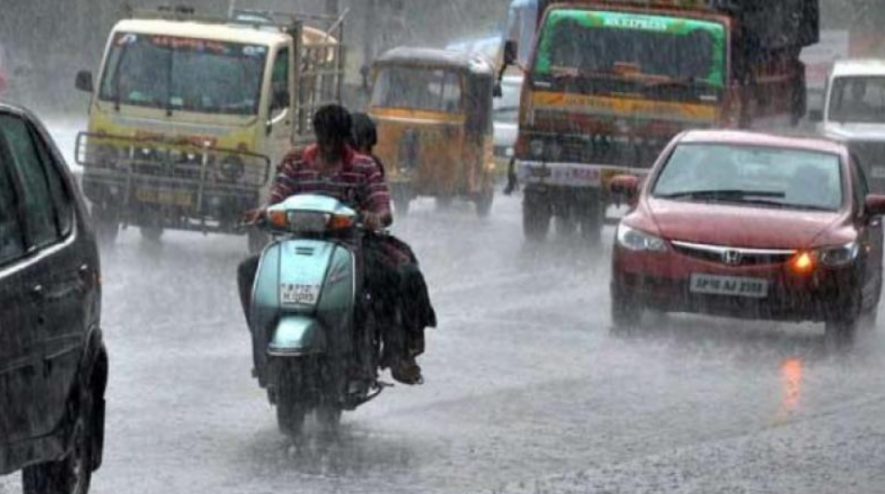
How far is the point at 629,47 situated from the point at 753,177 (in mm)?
8936

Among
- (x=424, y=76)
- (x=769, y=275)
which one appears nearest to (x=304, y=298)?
(x=769, y=275)

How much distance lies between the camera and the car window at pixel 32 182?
9000 millimetres

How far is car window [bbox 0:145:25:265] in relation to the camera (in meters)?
8.61

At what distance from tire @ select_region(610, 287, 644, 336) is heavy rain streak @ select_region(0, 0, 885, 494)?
0.02 metres

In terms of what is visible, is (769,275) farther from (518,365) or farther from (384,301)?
(384,301)

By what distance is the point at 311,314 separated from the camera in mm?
11789

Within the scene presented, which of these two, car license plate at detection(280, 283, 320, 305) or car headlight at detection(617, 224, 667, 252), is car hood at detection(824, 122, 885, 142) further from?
car license plate at detection(280, 283, 320, 305)

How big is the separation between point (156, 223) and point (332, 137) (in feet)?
40.1

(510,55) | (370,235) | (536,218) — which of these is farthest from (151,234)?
(370,235)

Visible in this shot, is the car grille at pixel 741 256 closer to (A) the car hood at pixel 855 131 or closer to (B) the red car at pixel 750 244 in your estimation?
(B) the red car at pixel 750 244

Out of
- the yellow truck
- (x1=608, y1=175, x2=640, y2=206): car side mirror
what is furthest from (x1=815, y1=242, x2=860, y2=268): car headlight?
the yellow truck

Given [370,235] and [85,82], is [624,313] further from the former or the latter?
[85,82]

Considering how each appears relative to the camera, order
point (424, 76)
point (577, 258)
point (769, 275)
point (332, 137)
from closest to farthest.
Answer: point (332, 137) < point (769, 275) < point (577, 258) < point (424, 76)

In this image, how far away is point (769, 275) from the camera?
57.0 feet
